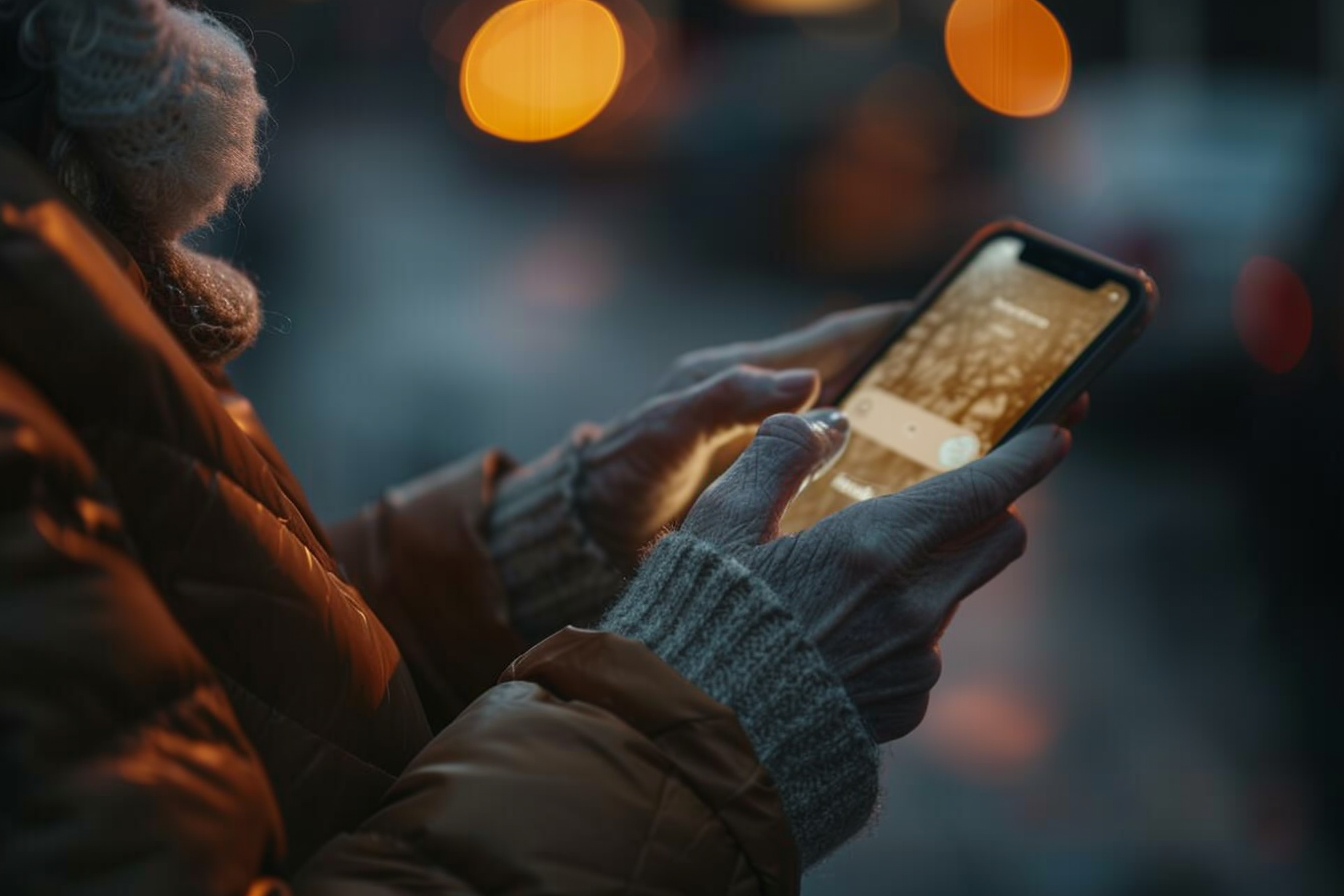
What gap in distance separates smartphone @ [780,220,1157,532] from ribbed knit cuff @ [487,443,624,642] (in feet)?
1.39

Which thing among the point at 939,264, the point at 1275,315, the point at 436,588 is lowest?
the point at 939,264

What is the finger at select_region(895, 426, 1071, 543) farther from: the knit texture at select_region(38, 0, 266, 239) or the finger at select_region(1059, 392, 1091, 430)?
the knit texture at select_region(38, 0, 266, 239)

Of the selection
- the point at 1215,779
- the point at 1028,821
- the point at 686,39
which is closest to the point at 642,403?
the point at 1028,821

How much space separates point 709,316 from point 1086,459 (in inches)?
158

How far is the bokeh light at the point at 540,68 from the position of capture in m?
14.7

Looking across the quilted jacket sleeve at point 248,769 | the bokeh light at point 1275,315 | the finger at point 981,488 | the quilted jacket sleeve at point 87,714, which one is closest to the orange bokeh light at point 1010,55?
the bokeh light at point 1275,315

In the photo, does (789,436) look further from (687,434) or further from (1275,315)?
(1275,315)

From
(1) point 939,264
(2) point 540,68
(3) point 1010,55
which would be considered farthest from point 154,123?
(3) point 1010,55

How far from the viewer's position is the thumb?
1.30m

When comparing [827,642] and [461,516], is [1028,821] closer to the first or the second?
[461,516]

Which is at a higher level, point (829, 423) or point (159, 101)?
point (159, 101)

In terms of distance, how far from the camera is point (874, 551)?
1.30 m

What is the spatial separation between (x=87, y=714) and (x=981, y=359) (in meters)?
1.39

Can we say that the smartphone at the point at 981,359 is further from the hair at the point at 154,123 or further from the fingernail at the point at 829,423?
the hair at the point at 154,123
